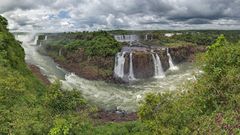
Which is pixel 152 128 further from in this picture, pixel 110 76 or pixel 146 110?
pixel 110 76

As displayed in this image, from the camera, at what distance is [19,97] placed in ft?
71.4

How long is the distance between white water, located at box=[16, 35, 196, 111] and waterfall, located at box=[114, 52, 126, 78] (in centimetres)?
499

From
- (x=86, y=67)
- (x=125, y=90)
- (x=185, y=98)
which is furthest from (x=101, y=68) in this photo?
(x=185, y=98)

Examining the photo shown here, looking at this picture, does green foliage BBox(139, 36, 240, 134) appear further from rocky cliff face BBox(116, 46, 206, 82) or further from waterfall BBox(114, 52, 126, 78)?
waterfall BBox(114, 52, 126, 78)

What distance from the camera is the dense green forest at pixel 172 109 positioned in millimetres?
15852

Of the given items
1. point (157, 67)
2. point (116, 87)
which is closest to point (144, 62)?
point (157, 67)

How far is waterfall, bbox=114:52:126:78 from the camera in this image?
55.8 metres

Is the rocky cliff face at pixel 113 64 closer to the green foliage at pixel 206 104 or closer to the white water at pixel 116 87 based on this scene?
the white water at pixel 116 87

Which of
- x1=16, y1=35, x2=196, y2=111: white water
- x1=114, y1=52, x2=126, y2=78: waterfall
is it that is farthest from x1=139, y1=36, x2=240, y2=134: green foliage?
x1=114, y1=52, x2=126, y2=78: waterfall

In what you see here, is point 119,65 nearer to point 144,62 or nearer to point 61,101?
point 144,62

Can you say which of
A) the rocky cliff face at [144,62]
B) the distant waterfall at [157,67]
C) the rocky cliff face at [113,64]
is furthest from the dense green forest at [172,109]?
the distant waterfall at [157,67]

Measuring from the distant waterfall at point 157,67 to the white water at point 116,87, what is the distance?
117cm

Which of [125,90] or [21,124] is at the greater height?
[21,124]

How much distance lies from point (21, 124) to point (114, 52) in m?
44.5
